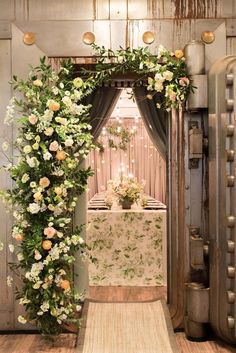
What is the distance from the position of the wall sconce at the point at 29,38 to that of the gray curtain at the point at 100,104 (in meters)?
Answer: 0.77

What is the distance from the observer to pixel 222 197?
343 cm

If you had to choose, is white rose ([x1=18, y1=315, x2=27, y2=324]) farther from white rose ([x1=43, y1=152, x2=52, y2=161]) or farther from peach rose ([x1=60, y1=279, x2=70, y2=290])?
white rose ([x1=43, y1=152, x2=52, y2=161])

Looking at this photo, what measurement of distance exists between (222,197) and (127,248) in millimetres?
2225

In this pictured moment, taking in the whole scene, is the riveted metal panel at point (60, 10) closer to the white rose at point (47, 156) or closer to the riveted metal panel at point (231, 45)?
the riveted metal panel at point (231, 45)

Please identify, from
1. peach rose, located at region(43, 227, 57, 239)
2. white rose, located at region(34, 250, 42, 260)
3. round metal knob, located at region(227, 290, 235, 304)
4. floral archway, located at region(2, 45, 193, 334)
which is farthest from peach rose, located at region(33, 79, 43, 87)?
round metal knob, located at region(227, 290, 235, 304)

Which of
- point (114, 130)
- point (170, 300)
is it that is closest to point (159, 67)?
point (170, 300)

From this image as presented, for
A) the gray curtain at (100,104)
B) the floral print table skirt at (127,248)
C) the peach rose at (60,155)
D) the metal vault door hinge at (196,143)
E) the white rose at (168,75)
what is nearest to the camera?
the peach rose at (60,155)

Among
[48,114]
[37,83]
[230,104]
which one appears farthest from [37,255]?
[230,104]

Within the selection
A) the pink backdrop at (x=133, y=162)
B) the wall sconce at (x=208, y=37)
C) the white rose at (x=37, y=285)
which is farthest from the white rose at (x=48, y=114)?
the pink backdrop at (x=133, y=162)

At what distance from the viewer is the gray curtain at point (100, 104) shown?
4.39 metres

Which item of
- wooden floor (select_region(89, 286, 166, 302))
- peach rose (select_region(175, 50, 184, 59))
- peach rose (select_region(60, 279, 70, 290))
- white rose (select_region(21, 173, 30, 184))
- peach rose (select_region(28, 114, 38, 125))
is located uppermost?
peach rose (select_region(175, 50, 184, 59))

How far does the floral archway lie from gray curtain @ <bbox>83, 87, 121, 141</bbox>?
0.66 metres

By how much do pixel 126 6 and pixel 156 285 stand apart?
10.3ft

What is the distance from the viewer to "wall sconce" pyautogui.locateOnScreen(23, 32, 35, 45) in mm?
3826
